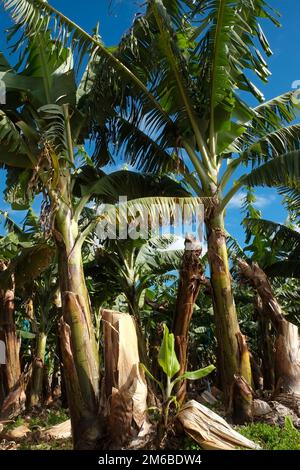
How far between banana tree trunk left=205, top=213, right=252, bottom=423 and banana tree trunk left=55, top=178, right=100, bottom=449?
6.26 ft

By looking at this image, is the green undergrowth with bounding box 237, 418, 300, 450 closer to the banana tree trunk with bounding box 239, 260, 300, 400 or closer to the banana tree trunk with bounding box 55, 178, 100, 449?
the banana tree trunk with bounding box 239, 260, 300, 400

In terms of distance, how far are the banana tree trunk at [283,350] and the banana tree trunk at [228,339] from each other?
63cm

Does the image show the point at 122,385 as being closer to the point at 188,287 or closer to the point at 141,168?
the point at 188,287

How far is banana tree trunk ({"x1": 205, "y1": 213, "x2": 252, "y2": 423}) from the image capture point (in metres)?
6.32

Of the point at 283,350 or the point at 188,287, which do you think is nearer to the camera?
the point at 188,287

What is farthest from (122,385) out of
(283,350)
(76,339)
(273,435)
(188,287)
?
(283,350)

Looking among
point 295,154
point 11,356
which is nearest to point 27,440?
point 11,356

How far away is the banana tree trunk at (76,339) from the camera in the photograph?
5270 millimetres

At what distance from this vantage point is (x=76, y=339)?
598 cm

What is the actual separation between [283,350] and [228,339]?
3.17 ft
